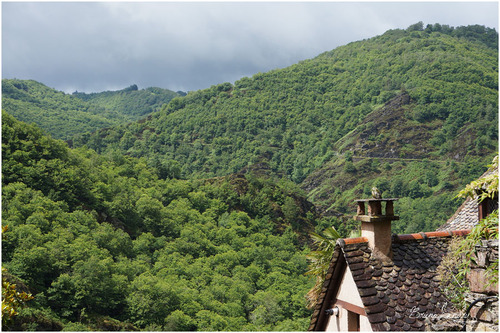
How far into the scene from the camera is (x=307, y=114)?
176 meters

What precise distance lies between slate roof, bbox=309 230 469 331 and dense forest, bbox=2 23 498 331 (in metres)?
5.65

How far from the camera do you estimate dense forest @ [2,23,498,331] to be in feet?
157

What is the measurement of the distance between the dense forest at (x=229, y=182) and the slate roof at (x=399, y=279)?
565 centimetres

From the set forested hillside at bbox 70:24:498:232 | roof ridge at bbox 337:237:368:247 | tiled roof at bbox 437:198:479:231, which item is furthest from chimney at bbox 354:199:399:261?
forested hillside at bbox 70:24:498:232

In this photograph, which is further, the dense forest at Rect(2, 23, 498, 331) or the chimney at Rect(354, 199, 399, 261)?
the dense forest at Rect(2, 23, 498, 331)

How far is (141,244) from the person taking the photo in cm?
6234

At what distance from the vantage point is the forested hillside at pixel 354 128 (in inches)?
4766

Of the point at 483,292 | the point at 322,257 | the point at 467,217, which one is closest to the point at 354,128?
the point at 467,217

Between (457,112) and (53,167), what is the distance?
11726cm

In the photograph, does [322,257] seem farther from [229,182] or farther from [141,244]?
[229,182]

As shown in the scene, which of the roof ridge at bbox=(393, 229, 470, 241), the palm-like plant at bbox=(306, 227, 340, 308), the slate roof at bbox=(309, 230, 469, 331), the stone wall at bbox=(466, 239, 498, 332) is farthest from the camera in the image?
the palm-like plant at bbox=(306, 227, 340, 308)

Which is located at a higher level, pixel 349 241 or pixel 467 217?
pixel 467 217

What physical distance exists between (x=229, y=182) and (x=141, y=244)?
2967 cm

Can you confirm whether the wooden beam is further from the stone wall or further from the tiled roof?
the tiled roof
